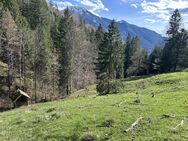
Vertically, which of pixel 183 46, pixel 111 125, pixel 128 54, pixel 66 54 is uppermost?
pixel 183 46

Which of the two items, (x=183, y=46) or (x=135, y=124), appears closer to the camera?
(x=135, y=124)

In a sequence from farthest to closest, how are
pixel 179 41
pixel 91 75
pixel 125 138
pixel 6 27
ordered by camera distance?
pixel 91 75 → pixel 179 41 → pixel 6 27 → pixel 125 138

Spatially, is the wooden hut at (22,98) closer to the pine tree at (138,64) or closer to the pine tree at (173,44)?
the pine tree at (173,44)

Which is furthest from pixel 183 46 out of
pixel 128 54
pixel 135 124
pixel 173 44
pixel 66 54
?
pixel 135 124

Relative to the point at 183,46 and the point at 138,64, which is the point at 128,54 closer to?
the point at 138,64

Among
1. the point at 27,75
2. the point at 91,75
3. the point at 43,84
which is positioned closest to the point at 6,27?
the point at 27,75

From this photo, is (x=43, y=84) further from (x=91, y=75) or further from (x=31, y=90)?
(x=91, y=75)

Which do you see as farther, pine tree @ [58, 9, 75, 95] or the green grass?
pine tree @ [58, 9, 75, 95]

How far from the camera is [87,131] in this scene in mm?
20766

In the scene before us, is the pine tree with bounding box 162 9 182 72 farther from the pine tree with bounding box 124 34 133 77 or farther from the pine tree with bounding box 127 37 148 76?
the pine tree with bounding box 124 34 133 77

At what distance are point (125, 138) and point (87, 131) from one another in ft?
9.77

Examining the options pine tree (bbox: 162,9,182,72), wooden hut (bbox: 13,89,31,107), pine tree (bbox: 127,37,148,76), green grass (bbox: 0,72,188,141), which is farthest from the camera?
pine tree (bbox: 127,37,148,76)

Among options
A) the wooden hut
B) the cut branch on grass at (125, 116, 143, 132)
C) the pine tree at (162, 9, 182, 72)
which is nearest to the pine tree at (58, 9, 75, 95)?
the wooden hut

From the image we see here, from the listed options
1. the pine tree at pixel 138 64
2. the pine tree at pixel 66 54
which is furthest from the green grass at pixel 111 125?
the pine tree at pixel 138 64
